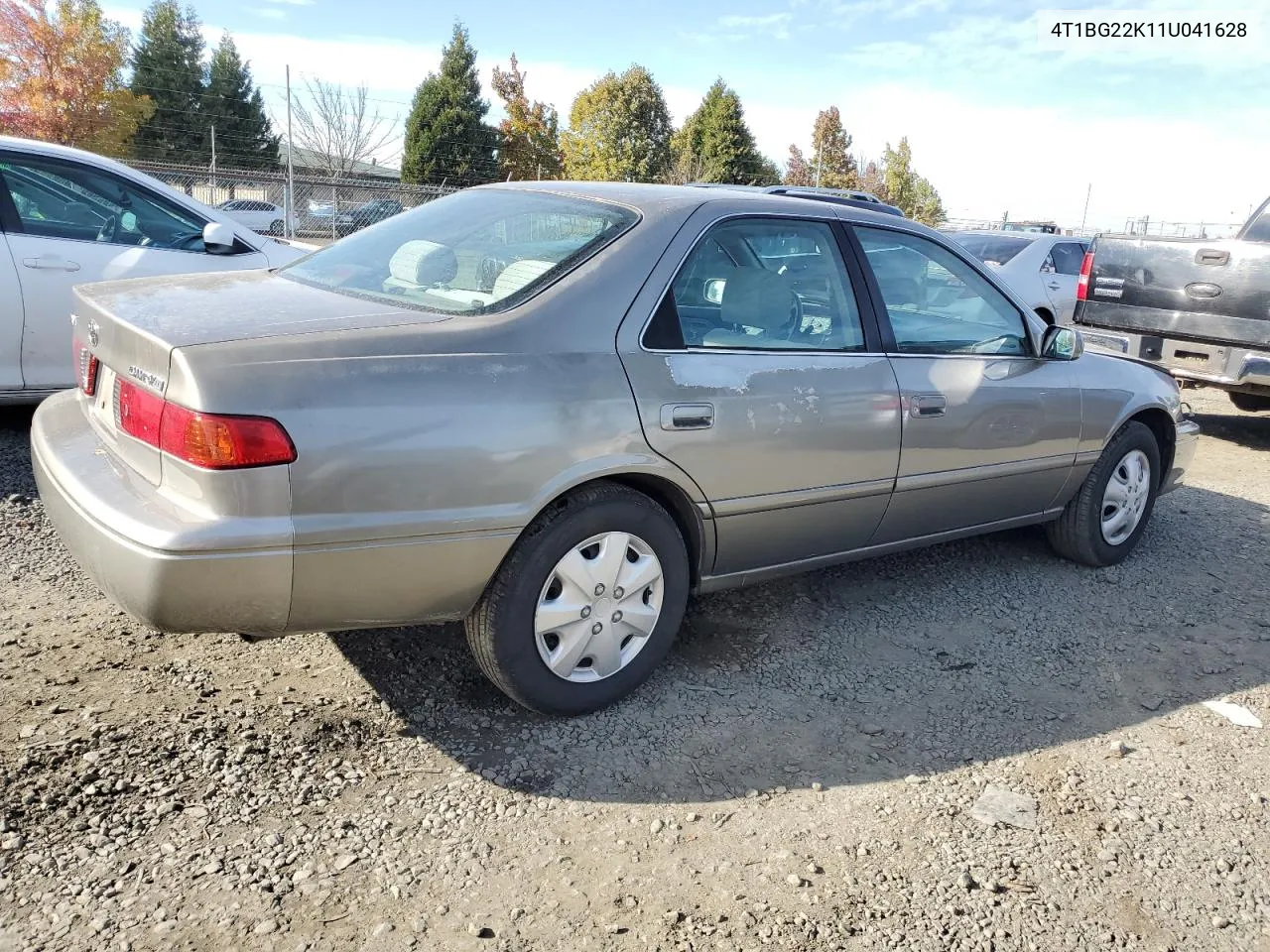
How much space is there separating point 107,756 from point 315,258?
1.82 m

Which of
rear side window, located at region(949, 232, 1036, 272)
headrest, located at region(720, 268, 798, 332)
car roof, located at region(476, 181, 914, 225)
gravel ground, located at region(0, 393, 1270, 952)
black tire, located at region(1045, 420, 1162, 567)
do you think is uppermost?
rear side window, located at region(949, 232, 1036, 272)

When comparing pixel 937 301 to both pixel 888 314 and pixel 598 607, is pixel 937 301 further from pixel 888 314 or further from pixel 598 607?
pixel 598 607

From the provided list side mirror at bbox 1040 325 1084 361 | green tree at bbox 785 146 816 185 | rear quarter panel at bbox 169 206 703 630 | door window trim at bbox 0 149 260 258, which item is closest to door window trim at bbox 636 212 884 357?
rear quarter panel at bbox 169 206 703 630

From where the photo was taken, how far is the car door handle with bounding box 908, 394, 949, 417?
370 centimetres

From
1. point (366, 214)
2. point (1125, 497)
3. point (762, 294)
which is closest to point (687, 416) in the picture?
point (762, 294)

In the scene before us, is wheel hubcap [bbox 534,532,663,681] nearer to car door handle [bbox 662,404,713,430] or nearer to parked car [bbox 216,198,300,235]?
car door handle [bbox 662,404,713,430]

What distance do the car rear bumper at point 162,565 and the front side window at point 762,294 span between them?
1297 mm

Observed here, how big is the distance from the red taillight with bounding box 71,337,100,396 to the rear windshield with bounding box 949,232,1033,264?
938cm

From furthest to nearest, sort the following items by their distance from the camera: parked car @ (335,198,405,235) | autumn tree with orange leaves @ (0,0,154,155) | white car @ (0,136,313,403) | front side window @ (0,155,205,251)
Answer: autumn tree with orange leaves @ (0,0,154,155)
parked car @ (335,198,405,235)
front side window @ (0,155,205,251)
white car @ (0,136,313,403)

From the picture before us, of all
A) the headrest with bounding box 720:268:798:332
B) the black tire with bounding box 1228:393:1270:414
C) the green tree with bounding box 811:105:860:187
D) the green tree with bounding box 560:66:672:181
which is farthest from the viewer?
the green tree with bounding box 811:105:860:187

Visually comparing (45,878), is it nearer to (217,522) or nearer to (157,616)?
(157,616)

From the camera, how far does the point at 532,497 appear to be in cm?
277

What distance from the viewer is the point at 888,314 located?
3740 mm

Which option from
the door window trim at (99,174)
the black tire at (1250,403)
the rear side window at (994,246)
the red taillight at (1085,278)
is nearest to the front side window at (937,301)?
the door window trim at (99,174)
